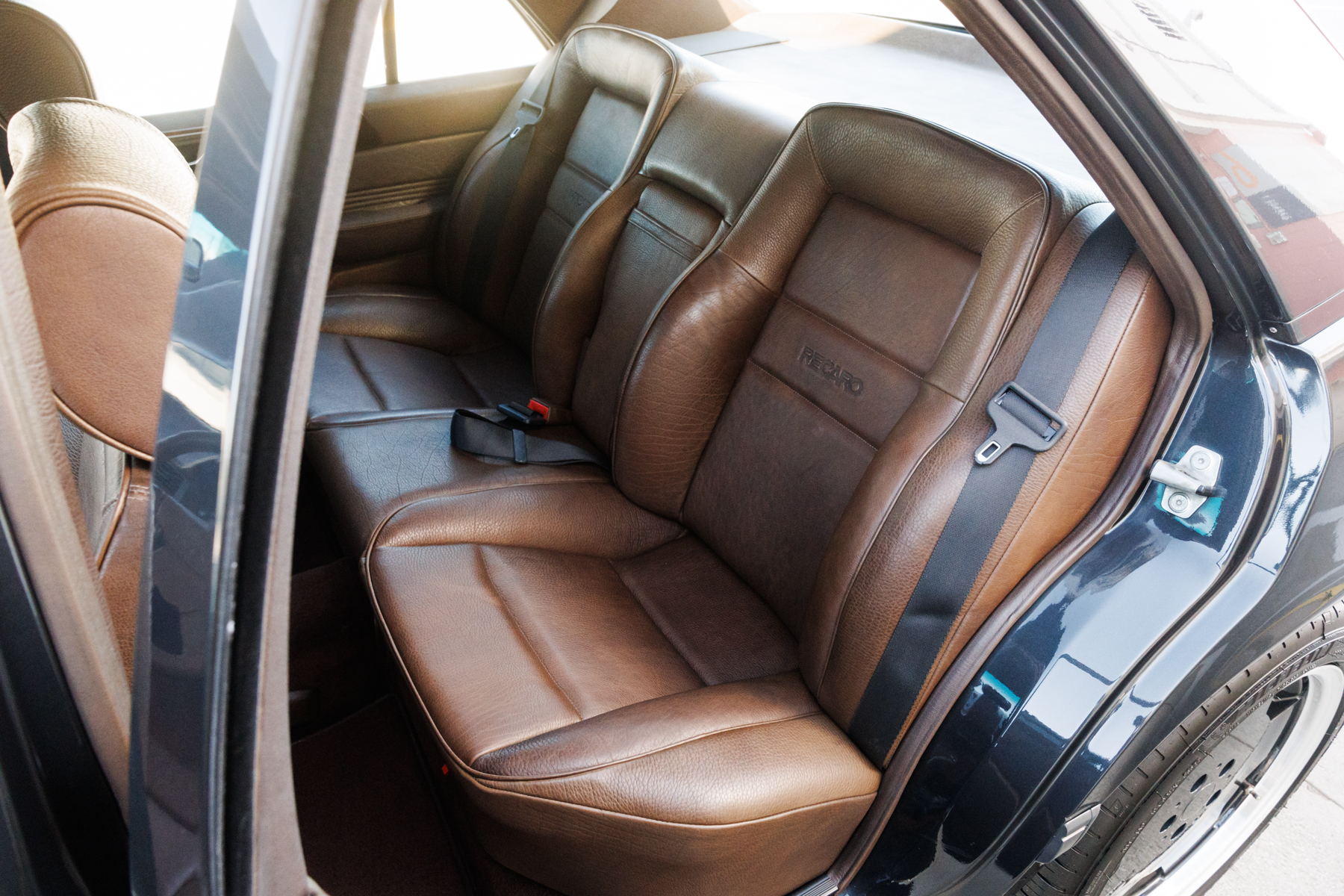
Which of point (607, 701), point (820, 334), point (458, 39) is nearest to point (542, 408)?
point (820, 334)

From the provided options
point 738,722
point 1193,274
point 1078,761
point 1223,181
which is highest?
point 1223,181

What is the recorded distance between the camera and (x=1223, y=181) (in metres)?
0.94

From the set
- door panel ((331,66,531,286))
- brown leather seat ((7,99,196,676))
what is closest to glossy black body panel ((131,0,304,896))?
brown leather seat ((7,99,196,676))

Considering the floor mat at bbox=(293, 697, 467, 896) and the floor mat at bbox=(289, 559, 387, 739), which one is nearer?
the floor mat at bbox=(293, 697, 467, 896)

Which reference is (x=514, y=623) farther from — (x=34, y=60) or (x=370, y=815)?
(x=34, y=60)

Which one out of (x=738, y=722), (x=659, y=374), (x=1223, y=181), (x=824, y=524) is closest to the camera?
(x=1223, y=181)

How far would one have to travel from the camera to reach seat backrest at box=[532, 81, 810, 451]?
169 cm

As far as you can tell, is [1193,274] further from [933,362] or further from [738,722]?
[738,722]

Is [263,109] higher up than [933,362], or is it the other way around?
[263,109]

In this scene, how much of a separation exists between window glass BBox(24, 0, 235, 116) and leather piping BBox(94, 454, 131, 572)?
2.69ft

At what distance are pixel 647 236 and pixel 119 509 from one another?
1240mm

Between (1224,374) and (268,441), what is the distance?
3.35 ft

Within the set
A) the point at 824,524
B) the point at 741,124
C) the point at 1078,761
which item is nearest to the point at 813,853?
the point at 1078,761

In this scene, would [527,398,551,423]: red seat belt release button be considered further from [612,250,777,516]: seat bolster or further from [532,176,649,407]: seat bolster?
[612,250,777,516]: seat bolster
